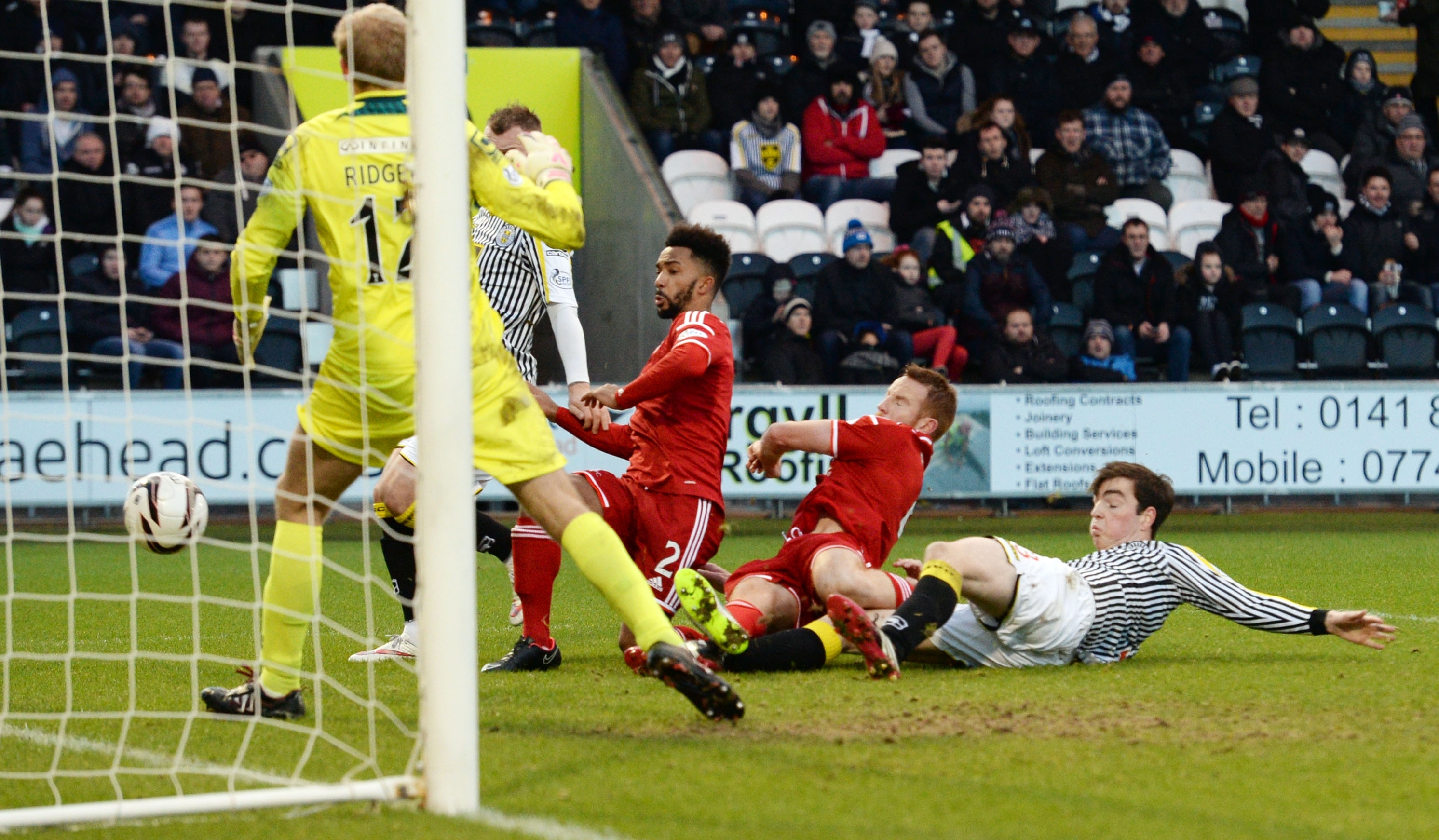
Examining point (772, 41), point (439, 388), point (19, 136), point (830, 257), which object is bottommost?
point (439, 388)

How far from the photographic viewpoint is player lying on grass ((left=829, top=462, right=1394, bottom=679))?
4949mm

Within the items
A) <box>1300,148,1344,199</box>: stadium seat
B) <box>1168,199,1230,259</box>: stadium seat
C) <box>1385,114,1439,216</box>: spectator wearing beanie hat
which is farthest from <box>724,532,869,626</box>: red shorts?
<box>1300,148,1344,199</box>: stadium seat

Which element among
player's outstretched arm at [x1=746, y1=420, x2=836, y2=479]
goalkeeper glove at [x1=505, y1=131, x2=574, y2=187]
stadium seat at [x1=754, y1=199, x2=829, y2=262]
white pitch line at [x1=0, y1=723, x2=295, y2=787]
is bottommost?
white pitch line at [x1=0, y1=723, x2=295, y2=787]

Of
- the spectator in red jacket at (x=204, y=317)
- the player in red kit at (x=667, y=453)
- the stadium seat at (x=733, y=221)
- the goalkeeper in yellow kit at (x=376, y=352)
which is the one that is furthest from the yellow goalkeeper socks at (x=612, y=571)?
the stadium seat at (x=733, y=221)

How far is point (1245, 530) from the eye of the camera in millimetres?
11742

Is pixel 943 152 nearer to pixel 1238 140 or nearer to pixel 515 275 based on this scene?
pixel 1238 140

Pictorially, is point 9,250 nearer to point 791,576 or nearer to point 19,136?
point 19,136

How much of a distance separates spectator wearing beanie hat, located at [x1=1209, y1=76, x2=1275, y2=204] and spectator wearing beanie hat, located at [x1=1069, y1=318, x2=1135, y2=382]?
318 centimetres

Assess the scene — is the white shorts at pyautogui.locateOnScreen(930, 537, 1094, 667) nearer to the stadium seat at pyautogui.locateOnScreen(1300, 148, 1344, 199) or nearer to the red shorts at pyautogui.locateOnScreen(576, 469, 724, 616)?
the red shorts at pyautogui.locateOnScreen(576, 469, 724, 616)

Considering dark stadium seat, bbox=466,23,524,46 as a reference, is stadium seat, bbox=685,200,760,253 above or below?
below

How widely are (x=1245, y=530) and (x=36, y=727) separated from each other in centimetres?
942

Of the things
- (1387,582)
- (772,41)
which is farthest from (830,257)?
(1387,582)

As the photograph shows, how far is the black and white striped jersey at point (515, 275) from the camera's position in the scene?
21.4ft

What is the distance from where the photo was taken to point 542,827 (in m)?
3.12
